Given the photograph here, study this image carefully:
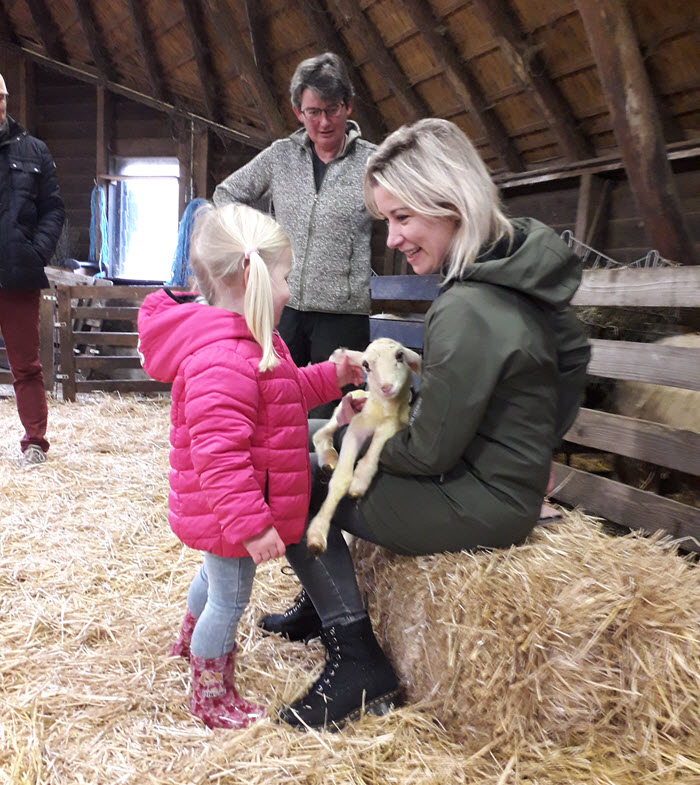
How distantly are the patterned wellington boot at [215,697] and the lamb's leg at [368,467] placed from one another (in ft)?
1.61

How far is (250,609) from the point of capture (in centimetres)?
200

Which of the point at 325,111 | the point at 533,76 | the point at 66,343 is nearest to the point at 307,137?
the point at 325,111

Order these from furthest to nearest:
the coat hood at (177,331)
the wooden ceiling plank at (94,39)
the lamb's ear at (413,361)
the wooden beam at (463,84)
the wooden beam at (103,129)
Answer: the wooden beam at (103,129) < the wooden ceiling plank at (94,39) < the wooden beam at (463,84) < the lamb's ear at (413,361) < the coat hood at (177,331)

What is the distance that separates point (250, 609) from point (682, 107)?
365 centimetres

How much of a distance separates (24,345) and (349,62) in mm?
3660

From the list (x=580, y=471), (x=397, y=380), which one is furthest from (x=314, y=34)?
(x=397, y=380)

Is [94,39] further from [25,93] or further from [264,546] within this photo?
[264,546]

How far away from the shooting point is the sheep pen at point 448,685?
125cm

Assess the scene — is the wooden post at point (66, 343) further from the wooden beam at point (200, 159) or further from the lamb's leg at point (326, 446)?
the lamb's leg at point (326, 446)

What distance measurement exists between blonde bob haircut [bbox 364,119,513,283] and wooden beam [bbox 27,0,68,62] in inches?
330

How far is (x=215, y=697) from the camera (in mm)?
1479

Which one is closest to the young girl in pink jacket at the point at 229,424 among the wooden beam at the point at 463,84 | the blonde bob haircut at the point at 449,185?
the blonde bob haircut at the point at 449,185

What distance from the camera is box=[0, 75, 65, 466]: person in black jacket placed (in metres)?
3.16

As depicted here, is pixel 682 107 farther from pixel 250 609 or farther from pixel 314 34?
pixel 250 609
